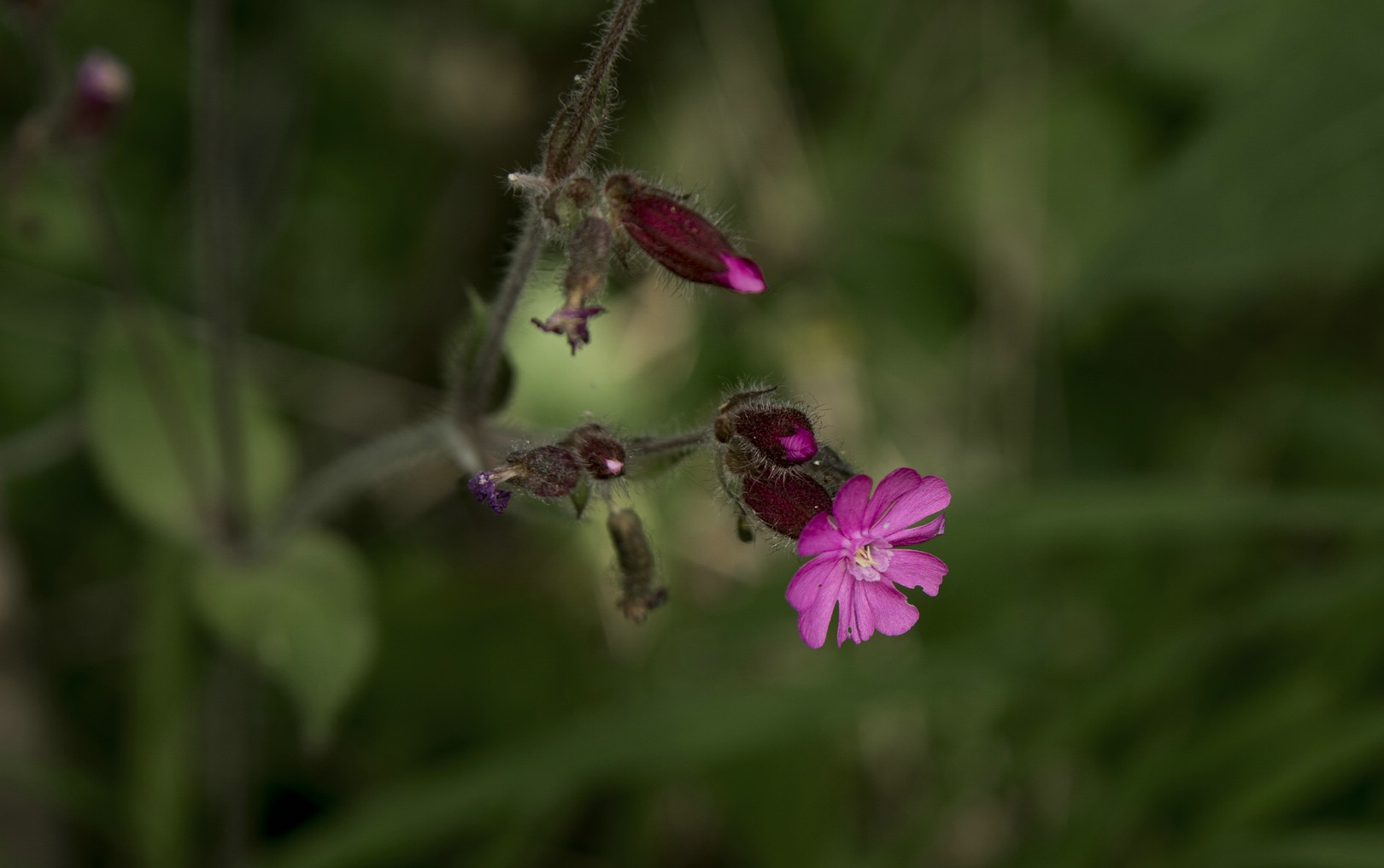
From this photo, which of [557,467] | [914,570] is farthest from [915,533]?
[557,467]

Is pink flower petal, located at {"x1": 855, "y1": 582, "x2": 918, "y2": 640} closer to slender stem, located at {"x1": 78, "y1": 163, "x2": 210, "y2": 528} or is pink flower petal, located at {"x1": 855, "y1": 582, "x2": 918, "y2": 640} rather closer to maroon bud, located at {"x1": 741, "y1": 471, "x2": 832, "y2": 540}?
maroon bud, located at {"x1": 741, "y1": 471, "x2": 832, "y2": 540}

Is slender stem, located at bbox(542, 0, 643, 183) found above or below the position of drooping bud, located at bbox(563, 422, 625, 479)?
above

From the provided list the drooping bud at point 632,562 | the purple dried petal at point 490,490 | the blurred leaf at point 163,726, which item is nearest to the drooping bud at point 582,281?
the purple dried petal at point 490,490

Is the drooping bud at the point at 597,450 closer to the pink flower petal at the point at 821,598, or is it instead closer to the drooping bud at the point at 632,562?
the drooping bud at the point at 632,562

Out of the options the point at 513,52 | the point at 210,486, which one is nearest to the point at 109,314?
the point at 210,486

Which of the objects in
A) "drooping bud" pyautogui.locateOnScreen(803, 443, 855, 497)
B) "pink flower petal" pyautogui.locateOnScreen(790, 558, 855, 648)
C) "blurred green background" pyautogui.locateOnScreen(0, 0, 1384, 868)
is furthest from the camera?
"blurred green background" pyautogui.locateOnScreen(0, 0, 1384, 868)

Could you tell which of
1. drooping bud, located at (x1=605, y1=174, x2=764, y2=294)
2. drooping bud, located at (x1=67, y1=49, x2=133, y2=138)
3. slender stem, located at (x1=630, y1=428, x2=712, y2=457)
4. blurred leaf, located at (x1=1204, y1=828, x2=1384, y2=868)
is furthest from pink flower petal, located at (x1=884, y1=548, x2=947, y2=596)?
drooping bud, located at (x1=67, y1=49, x2=133, y2=138)

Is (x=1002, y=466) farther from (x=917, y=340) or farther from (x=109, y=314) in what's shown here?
(x=109, y=314)
